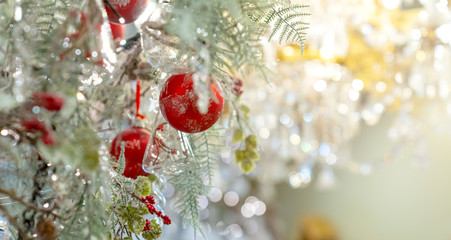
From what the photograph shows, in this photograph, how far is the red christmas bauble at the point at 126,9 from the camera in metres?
0.65

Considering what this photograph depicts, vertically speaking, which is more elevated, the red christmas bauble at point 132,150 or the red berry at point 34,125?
the red berry at point 34,125

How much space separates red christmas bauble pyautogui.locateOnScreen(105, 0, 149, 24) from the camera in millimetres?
653

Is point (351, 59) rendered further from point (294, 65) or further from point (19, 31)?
point (19, 31)

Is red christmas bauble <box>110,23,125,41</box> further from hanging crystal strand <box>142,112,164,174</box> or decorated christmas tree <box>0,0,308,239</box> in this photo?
hanging crystal strand <box>142,112,164,174</box>

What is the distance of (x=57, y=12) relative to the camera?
578 mm

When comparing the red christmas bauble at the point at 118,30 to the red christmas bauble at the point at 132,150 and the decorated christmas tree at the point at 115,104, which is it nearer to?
the decorated christmas tree at the point at 115,104

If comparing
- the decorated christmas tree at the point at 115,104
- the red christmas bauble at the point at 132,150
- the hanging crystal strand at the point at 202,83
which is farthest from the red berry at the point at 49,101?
the red christmas bauble at the point at 132,150

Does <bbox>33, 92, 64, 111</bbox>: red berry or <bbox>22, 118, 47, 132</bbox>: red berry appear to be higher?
<bbox>33, 92, 64, 111</bbox>: red berry

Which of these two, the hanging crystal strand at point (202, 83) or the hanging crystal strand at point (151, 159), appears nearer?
the hanging crystal strand at point (202, 83)

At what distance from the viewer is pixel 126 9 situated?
2.16 ft

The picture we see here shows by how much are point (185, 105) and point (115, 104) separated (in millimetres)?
160

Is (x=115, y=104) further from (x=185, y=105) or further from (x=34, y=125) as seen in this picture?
(x=34, y=125)

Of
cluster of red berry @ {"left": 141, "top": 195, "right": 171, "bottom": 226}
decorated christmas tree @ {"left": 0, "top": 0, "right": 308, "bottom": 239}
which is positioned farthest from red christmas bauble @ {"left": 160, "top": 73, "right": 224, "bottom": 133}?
cluster of red berry @ {"left": 141, "top": 195, "right": 171, "bottom": 226}

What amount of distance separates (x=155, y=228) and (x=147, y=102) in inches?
7.5
